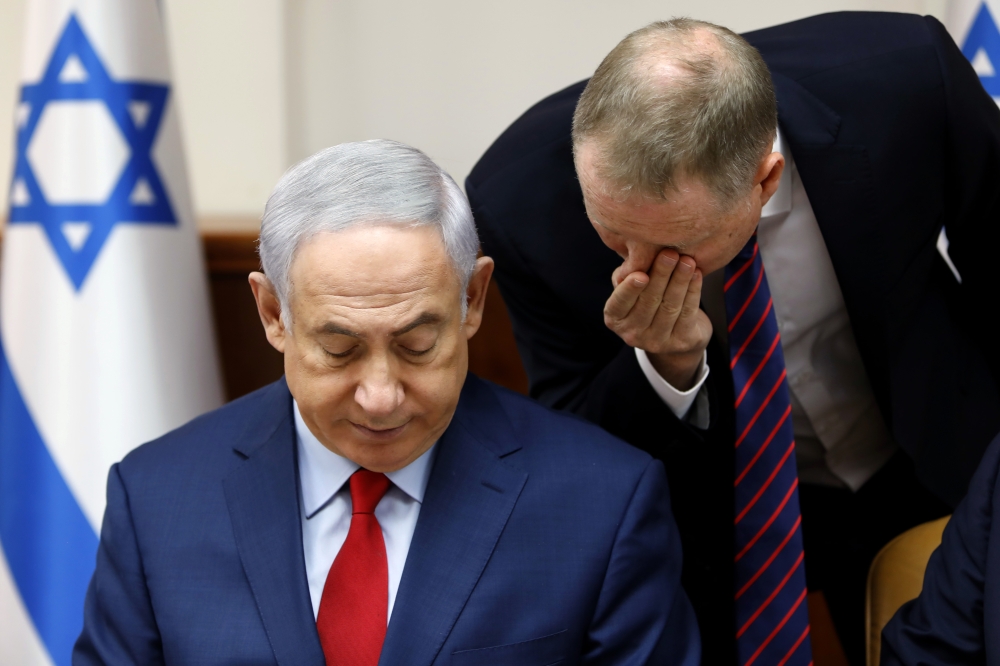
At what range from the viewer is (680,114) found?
4.66ft

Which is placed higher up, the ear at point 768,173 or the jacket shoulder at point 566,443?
the ear at point 768,173

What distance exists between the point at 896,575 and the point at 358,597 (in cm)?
107

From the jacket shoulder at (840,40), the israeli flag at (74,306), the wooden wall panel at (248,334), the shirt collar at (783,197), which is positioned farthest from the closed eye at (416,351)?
the wooden wall panel at (248,334)

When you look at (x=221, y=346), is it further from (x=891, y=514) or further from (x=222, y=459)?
(x=891, y=514)

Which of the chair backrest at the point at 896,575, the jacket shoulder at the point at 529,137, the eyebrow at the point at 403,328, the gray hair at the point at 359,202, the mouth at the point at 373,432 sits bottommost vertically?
the chair backrest at the point at 896,575

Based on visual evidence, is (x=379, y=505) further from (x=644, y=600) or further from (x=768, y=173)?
(x=768, y=173)

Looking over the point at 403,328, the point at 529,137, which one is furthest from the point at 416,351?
the point at 529,137

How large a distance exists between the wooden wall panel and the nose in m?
1.47

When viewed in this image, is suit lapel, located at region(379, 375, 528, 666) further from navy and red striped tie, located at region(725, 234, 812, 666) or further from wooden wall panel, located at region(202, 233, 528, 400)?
wooden wall panel, located at region(202, 233, 528, 400)

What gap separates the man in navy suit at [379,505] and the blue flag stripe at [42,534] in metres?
0.77

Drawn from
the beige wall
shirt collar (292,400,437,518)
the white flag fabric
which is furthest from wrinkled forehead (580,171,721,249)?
the beige wall

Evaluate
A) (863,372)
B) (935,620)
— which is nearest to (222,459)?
(935,620)

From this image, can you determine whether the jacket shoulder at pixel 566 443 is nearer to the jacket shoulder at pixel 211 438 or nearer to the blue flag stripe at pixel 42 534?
the jacket shoulder at pixel 211 438

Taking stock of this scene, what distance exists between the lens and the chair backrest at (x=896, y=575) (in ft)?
6.00
